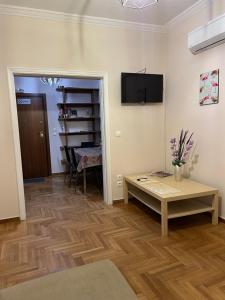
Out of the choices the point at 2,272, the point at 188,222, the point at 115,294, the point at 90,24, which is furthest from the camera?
the point at 90,24

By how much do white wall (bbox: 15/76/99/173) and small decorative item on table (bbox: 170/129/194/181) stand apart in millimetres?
3022

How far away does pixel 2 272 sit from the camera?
80.6 inches

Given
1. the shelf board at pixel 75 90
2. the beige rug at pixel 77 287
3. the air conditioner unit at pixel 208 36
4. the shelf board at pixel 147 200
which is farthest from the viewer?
the shelf board at pixel 75 90

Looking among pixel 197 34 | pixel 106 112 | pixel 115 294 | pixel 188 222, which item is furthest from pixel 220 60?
pixel 115 294

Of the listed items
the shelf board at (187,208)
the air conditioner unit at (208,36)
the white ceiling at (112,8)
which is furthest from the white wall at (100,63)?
the shelf board at (187,208)

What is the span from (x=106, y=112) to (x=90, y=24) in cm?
126

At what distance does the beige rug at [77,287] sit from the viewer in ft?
3.86

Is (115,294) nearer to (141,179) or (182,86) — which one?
(141,179)

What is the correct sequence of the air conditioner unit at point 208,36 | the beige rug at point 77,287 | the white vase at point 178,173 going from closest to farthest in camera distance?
the beige rug at point 77,287, the air conditioner unit at point 208,36, the white vase at point 178,173

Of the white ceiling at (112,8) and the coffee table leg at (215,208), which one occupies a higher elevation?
the white ceiling at (112,8)

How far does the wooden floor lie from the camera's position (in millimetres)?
1883

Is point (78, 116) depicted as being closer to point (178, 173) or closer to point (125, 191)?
point (125, 191)

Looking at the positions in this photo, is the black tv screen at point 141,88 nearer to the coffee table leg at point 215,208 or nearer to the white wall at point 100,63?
the white wall at point 100,63

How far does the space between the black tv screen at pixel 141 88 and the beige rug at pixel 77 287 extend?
261cm
